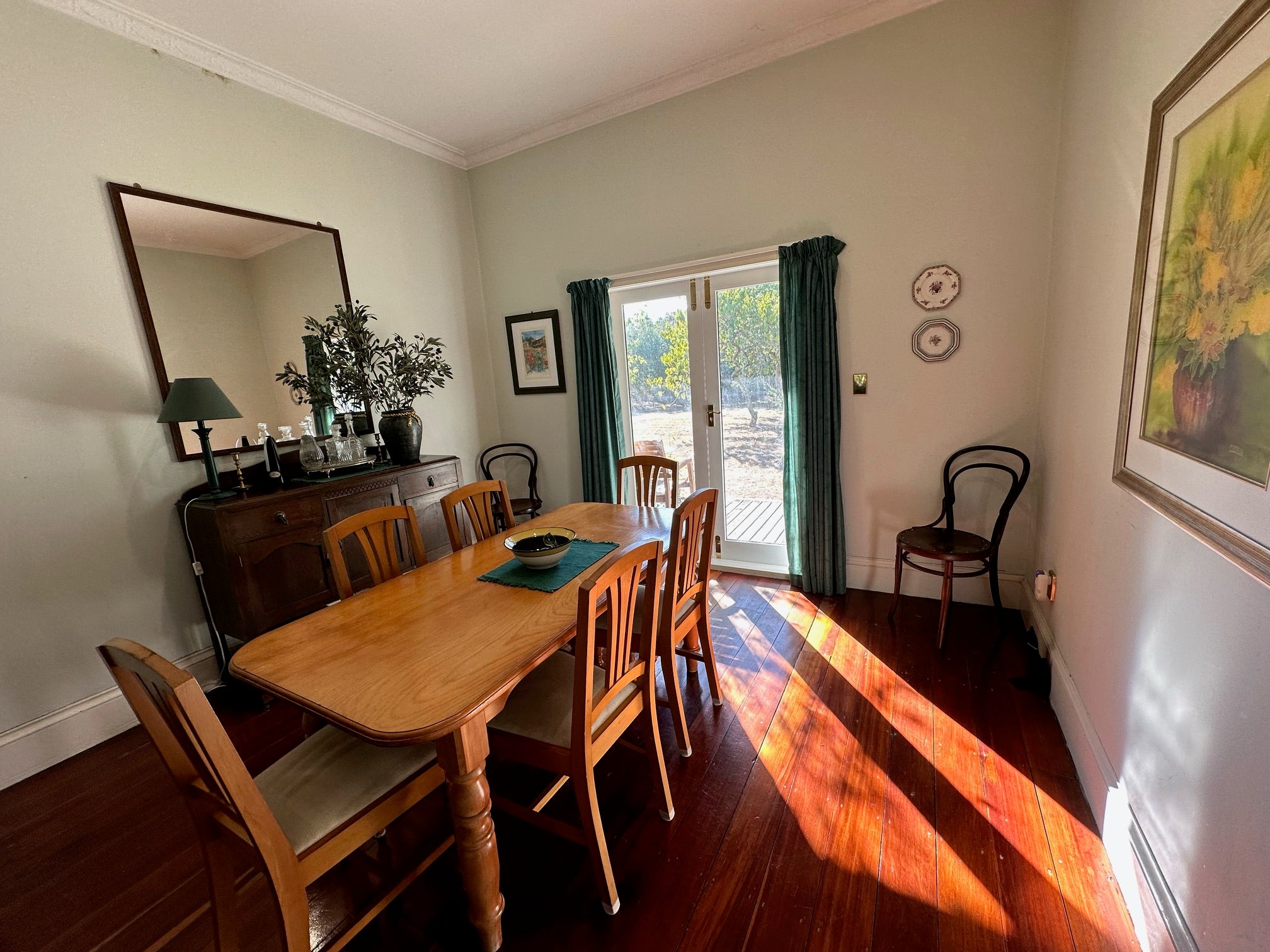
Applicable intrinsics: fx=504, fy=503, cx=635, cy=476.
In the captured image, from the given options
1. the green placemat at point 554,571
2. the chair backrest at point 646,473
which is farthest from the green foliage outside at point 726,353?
the green placemat at point 554,571

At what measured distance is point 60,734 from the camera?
2.09m

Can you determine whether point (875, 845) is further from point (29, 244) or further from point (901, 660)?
point (29, 244)

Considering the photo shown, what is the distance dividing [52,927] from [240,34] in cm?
350

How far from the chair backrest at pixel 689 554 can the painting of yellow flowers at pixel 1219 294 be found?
115 centimetres

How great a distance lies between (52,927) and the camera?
1408 millimetres

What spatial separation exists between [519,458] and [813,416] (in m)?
2.35

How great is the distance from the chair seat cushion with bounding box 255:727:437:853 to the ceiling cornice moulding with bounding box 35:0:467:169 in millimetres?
3059

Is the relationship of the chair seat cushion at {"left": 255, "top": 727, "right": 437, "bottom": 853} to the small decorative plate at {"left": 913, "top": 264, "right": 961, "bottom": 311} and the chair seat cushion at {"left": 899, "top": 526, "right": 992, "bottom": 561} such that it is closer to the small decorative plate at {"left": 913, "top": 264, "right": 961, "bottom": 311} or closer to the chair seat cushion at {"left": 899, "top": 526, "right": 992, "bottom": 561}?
the chair seat cushion at {"left": 899, "top": 526, "right": 992, "bottom": 561}

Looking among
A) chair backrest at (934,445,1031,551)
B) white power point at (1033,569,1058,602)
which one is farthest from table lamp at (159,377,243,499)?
white power point at (1033,569,1058,602)

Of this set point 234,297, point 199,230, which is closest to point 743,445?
point 234,297

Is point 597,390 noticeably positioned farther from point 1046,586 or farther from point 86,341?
point 1046,586

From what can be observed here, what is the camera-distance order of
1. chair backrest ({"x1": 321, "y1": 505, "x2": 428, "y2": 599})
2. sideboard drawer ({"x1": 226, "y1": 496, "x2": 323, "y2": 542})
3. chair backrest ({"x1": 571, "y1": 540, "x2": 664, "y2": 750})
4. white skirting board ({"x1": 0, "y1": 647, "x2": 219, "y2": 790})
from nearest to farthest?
chair backrest ({"x1": 571, "y1": 540, "x2": 664, "y2": 750}), chair backrest ({"x1": 321, "y1": 505, "x2": 428, "y2": 599}), white skirting board ({"x1": 0, "y1": 647, "x2": 219, "y2": 790}), sideboard drawer ({"x1": 226, "y1": 496, "x2": 323, "y2": 542})

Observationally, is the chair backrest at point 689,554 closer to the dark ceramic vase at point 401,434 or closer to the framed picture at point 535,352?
the dark ceramic vase at point 401,434

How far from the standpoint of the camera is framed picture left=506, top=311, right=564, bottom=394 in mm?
3756
